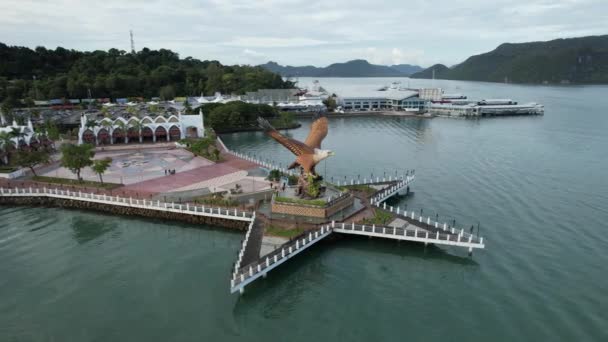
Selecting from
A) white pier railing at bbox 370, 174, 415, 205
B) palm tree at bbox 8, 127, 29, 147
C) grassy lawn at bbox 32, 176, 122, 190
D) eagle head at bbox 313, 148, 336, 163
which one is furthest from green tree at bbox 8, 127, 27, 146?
white pier railing at bbox 370, 174, 415, 205

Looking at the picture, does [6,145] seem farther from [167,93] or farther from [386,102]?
[386,102]

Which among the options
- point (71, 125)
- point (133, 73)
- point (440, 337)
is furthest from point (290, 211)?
point (133, 73)

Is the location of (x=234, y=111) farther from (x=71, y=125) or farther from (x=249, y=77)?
(x=249, y=77)

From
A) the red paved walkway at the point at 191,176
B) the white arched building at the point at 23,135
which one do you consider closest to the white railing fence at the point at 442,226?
the red paved walkway at the point at 191,176

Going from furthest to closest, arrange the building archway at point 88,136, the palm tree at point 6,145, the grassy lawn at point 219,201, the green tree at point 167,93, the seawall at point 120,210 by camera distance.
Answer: the green tree at point 167,93 < the building archway at point 88,136 < the palm tree at point 6,145 < the grassy lawn at point 219,201 < the seawall at point 120,210

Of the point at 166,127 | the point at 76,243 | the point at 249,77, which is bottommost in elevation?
the point at 76,243

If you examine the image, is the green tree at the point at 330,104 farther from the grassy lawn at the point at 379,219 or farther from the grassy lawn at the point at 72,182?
the grassy lawn at the point at 379,219
